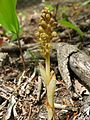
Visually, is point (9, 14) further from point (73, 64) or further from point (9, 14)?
point (73, 64)

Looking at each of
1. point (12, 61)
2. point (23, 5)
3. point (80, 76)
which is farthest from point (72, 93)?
point (23, 5)

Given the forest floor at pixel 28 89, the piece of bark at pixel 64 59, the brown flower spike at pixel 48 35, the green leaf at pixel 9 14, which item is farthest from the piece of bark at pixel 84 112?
the green leaf at pixel 9 14

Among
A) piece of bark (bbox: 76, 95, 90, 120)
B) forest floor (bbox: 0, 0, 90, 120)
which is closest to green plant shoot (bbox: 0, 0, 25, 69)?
forest floor (bbox: 0, 0, 90, 120)

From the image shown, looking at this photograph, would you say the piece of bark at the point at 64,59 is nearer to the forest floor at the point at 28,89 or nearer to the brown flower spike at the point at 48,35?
the forest floor at the point at 28,89

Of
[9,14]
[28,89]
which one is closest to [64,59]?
[28,89]

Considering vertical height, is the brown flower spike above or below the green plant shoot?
below

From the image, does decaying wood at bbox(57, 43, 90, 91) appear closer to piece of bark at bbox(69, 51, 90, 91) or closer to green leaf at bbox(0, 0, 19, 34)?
Answer: piece of bark at bbox(69, 51, 90, 91)
